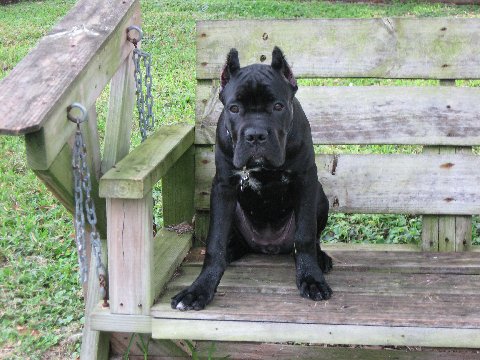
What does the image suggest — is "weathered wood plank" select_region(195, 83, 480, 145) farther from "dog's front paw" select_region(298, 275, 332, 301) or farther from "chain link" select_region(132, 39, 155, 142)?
"dog's front paw" select_region(298, 275, 332, 301)

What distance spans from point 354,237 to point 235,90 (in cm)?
196

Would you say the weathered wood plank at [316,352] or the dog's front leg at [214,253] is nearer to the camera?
the dog's front leg at [214,253]

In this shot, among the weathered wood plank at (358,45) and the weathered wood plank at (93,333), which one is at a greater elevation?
the weathered wood plank at (358,45)

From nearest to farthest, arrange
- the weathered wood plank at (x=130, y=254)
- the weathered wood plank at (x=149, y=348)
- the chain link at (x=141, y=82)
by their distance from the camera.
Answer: the weathered wood plank at (x=130, y=254)
the chain link at (x=141, y=82)
the weathered wood plank at (x=149, y=348)

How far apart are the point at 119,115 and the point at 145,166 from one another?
443mm

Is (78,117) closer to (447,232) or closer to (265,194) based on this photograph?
(265,194)

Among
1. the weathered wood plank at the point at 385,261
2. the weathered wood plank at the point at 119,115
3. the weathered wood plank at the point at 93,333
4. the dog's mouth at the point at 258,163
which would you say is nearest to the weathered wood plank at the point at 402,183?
the weathered wood plank at the point at 385,261

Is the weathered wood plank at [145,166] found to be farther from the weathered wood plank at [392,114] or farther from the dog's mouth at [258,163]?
the weathered wood plank at [392,114]

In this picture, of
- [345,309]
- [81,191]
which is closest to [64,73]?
[81,191]

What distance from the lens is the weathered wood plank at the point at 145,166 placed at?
8.34 feet

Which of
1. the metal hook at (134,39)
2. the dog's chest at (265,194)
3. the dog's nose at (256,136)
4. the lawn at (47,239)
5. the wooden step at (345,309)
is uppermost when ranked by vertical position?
the metal hook at (134,39)

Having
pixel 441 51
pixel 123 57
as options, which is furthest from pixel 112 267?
pixel 441 51

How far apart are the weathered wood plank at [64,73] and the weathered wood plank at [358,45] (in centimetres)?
68

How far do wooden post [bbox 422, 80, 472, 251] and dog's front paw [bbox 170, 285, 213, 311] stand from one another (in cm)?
138
